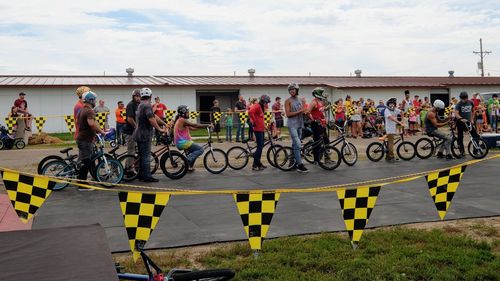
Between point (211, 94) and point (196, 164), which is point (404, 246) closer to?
point (196, 164)

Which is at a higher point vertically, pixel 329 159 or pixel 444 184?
pixel 444 184

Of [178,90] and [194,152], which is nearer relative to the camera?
[194,152]

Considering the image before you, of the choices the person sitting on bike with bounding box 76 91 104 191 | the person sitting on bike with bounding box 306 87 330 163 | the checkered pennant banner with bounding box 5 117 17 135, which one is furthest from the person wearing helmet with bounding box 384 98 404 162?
the checkered pennant banner with bounding box 5 117 17 135

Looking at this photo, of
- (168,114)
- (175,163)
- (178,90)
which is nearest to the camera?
(175,163)

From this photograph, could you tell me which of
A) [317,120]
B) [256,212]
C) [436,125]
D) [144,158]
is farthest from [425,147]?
[256,212]

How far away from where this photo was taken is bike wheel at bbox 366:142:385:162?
13996 mm

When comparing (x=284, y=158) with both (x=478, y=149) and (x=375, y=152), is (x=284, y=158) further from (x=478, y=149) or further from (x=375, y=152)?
(x=478, y=149)

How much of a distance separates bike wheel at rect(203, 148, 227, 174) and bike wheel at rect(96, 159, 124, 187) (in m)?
2.36

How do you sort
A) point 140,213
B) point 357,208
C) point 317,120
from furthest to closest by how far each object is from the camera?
point 317,120, point 357,208, point 140,213

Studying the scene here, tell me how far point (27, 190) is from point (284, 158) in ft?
27.9

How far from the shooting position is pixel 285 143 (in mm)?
19703

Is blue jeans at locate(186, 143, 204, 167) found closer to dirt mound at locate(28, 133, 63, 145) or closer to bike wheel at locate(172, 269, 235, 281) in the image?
bike wheel at locate(172, 269, 235, 281)

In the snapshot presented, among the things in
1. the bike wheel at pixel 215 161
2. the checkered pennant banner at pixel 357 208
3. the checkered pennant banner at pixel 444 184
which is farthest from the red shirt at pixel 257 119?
the checkered pennant banner at pixel 357 208

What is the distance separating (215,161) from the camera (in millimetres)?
12211
